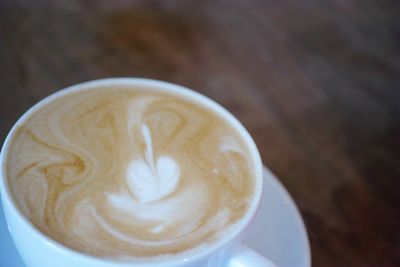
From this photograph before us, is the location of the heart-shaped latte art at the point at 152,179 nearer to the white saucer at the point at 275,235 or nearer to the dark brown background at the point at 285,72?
the white saucer at the point at 275,235

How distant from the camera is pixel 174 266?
51 cm

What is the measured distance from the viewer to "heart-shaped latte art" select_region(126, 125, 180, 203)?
1.96 ft

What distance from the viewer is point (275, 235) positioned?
74 centimetres

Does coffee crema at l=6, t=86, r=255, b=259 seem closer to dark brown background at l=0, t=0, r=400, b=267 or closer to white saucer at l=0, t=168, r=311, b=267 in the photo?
white saucer at l=0, t=168, r=311, b=267

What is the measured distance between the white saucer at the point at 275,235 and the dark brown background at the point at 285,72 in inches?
5.7

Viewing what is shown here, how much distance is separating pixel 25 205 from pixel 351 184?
673mm

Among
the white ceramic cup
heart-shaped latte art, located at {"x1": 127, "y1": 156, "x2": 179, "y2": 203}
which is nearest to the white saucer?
the white ceramic cup

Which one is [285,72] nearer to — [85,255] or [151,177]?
[151,177]

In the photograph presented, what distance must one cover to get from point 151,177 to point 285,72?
0.70 m

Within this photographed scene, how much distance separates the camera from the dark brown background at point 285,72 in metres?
0.95

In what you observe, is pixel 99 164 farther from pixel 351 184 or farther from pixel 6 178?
pixel 351 184

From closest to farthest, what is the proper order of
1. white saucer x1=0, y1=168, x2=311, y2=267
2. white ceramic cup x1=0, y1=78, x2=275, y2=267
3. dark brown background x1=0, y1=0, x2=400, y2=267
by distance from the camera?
white ceramic cup x1=0, y1=78, x2=275, y2=267 → white saucer x1=0, y1=168, x2=311, y2=267 → dark brown background x1=0, y1=0, x2=400, y2=267

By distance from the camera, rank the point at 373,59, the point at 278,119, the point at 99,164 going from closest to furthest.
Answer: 1. the point at 99,164
2. the point at 278,119
3. the point at 373,59

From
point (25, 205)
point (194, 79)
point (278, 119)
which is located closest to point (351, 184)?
point (278, 119)
